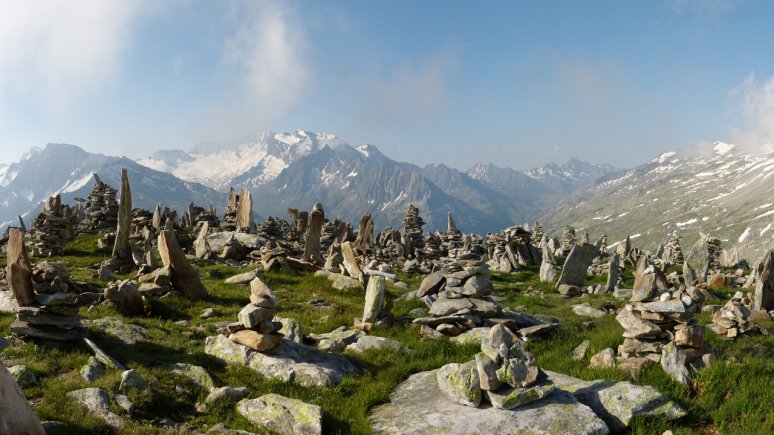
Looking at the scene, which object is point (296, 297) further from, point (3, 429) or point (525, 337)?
point (3, 429)

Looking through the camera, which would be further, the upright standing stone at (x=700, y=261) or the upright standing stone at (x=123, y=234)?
the upright standing stone at (x=700, y=261)

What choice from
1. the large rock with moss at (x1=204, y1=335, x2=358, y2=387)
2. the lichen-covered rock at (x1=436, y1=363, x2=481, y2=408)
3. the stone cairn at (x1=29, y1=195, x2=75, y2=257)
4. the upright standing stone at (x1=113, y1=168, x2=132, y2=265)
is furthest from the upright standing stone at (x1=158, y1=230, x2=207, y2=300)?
the stone cairn at (x1=29, y1=195, x2=75, y2=257)

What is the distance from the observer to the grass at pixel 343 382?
30.2 feet

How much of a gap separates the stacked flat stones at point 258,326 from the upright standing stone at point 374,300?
5065 mm

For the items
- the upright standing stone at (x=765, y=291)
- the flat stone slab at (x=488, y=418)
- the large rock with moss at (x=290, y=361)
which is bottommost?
the upright standing stone at (x=765, y=291)

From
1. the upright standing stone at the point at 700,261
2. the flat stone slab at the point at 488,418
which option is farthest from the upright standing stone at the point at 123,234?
the upright standing stone at the point at 700,261

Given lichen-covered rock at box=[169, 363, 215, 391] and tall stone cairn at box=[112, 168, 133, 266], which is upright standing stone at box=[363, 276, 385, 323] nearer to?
lichen-covered rock at box=[169, 363, 215, 391]

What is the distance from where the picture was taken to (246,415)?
959 centimetres

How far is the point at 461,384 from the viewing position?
9703 millimetres

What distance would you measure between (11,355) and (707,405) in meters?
16.6

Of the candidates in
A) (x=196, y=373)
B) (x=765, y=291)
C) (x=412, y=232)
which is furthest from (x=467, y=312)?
(x=412, y=232)

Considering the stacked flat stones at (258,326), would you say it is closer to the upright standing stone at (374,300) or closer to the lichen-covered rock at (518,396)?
the upright standing stone at (374,300)

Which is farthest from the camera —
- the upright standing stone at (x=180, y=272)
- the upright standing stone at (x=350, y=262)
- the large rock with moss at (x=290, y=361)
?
the upright standing stone at (x=350, y=262)

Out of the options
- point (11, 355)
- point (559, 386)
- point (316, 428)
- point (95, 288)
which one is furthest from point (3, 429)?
point (95, 288)
